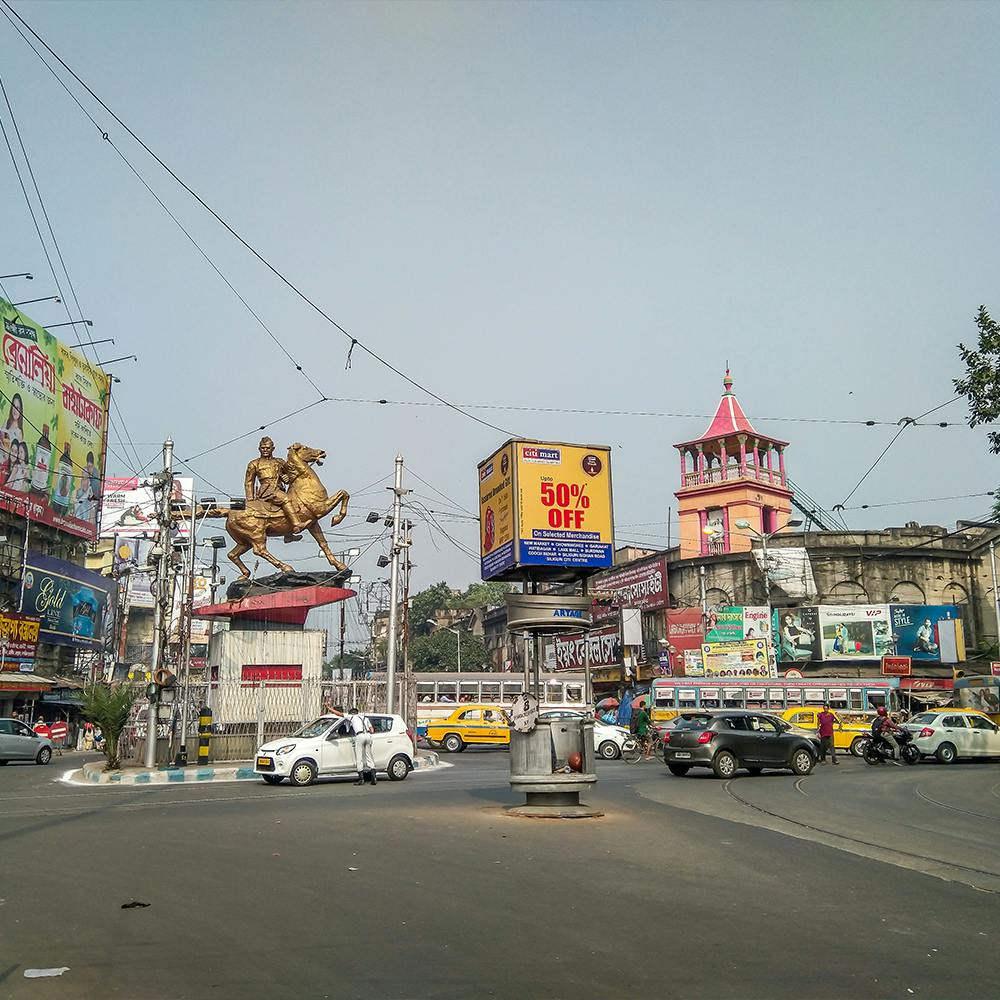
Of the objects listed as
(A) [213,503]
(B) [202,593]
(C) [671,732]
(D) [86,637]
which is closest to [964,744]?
→ (C) [671,732]

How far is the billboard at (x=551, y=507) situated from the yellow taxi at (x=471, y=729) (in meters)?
24.1

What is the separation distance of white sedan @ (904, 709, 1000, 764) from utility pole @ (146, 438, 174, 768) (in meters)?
22.9

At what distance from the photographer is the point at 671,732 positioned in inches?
998

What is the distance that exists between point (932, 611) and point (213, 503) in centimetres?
3781

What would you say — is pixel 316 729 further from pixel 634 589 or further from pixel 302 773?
pixel 634 589

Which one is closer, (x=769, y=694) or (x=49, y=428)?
(x=769, y=694)

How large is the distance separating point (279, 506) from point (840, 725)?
847 inches

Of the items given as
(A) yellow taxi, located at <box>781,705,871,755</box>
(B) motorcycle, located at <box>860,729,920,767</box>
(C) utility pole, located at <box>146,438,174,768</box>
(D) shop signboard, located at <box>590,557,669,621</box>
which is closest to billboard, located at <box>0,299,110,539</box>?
(C) utility pole, located at <box>146,438,174,768</box>

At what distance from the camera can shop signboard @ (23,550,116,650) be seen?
5156cm

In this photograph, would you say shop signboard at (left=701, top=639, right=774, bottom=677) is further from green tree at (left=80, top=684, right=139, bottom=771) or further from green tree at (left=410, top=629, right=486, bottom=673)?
green tree at (left=410, top=629, right=486, bottom=673)

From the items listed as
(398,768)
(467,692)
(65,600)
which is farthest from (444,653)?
(398,768)

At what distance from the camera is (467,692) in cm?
4481

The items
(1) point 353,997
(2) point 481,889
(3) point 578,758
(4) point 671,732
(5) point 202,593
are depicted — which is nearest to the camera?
(1) point 353,997

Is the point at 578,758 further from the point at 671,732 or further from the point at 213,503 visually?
the point at 213,503
